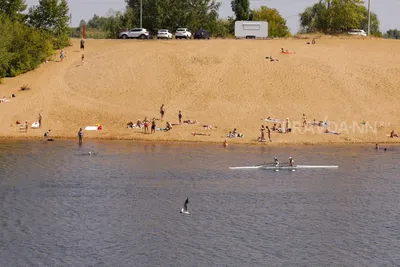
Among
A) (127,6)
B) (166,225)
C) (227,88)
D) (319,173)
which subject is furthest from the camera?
(127,6)

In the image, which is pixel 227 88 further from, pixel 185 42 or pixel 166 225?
pixel 166 225

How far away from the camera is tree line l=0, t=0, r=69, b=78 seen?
8256cm

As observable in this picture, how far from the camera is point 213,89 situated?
79.1 m

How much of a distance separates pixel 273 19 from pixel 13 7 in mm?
56024

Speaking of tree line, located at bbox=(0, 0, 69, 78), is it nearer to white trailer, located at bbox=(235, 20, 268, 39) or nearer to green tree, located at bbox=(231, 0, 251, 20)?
white trailer, located at bbox=(235, 20, 268, 39)

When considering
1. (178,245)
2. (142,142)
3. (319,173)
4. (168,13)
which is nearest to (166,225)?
(178,245)

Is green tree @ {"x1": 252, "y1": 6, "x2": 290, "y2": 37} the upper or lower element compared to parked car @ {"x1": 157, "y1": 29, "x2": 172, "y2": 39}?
upper

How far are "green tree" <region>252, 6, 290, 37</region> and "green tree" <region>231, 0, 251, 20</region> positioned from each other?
7703 millimetres

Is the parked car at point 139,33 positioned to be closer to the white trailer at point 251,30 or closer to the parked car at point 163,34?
the parked car at point 163,34

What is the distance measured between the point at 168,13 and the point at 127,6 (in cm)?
2061

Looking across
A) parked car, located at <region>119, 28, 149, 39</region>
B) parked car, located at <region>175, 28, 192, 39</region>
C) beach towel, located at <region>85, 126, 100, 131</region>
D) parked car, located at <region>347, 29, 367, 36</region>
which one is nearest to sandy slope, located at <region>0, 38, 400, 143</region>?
beach towel, located at <region>85, 126, 100, 131</region>

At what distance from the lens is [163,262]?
1465 inches

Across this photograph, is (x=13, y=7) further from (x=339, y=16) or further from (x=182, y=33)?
(x=339, y=16)

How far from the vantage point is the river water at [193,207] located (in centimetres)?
3862
